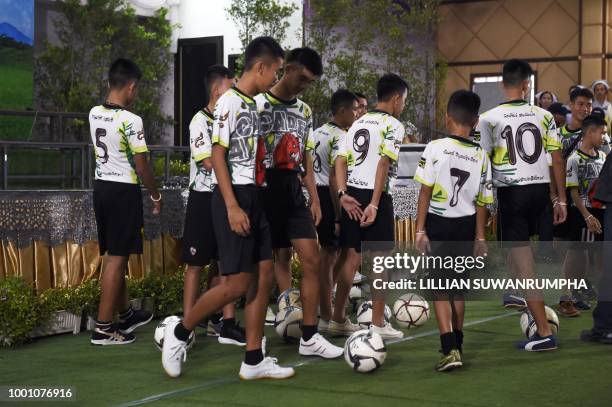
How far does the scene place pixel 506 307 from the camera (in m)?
6.84

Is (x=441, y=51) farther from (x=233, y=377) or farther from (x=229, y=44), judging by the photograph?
(x=233, y=377)

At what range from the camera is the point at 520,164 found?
509 centimetres

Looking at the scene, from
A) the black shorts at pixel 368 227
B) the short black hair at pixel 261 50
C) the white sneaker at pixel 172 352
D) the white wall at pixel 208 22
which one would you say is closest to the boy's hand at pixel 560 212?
the black shorts at pixel 368 227

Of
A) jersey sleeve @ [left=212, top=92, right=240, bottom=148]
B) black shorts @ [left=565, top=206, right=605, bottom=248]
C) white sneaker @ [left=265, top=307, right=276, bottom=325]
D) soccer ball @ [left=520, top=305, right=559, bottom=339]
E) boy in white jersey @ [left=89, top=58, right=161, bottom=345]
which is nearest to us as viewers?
jersey sleeve @ [left=212, top=92, right=240, bottom=148]

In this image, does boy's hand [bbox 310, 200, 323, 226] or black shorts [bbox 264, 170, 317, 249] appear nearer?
black shorts [bbox 264, 170, 317, 249]

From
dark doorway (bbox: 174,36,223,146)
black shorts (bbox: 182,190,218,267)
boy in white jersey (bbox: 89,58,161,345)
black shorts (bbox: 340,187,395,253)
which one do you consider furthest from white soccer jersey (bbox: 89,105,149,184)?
dark doorway (bbox: 174,36,223,146)

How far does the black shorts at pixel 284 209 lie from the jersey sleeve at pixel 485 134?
3.60 ft

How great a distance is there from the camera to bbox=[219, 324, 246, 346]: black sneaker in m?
5.29

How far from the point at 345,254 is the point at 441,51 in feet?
47.2

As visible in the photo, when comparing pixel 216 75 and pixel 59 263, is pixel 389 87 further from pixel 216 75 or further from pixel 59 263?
pixel 59 263

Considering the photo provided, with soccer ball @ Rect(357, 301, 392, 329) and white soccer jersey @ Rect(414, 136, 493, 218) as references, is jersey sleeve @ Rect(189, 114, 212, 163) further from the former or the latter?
soccer ball @ Rect(357, 301, 392, 329)

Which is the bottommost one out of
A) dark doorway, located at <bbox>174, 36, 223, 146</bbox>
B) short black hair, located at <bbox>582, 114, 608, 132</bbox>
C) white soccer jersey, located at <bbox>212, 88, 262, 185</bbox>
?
white soccer jersey, located at <bbox>212, 88, 262, 185</bbox>

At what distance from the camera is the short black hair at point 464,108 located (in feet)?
15.4

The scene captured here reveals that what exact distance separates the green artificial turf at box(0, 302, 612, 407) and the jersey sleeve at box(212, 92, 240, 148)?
1.10m
